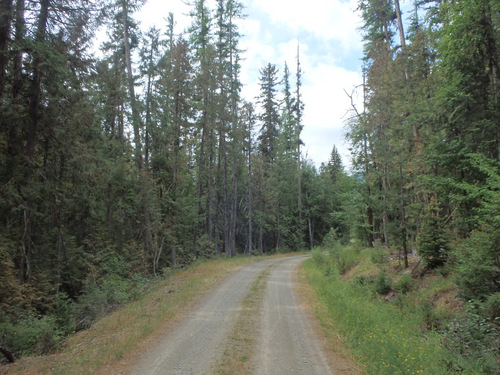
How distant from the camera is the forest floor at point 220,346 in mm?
4707

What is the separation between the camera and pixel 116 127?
20172mm

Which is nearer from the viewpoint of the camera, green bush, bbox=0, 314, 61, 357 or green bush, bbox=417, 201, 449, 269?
green bush, bbox=0, 314, 61, 357

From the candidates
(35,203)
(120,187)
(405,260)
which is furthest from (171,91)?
(405,260)

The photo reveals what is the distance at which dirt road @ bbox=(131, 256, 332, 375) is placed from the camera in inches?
185

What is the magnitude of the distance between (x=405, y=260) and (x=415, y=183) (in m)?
3.13

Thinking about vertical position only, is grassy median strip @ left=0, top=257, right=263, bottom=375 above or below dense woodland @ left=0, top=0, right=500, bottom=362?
below

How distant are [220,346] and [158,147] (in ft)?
55.5

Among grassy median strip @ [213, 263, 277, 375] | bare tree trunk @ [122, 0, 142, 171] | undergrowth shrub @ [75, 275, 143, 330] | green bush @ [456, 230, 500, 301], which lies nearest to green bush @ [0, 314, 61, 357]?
undergrowth shrub @ [75, 275, 143, 330]

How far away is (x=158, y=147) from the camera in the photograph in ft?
66.4

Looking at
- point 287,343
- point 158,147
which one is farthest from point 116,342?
point 158,147

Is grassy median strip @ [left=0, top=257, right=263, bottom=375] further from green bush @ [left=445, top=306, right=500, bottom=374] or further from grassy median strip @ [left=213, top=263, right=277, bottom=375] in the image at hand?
green bush @ [left=445, top=306, right=500, bottom=374]

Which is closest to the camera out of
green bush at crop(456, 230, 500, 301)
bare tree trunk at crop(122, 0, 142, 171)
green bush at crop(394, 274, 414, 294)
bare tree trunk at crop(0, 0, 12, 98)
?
green bush at crop(456, 230, 500, 301)

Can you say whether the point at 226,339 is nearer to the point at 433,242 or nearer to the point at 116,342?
the point at 116,342

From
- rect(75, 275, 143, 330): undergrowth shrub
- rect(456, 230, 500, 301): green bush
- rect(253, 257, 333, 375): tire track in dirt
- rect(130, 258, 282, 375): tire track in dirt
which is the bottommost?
rect(75, 275, 143, 330): undergrowth shrub
